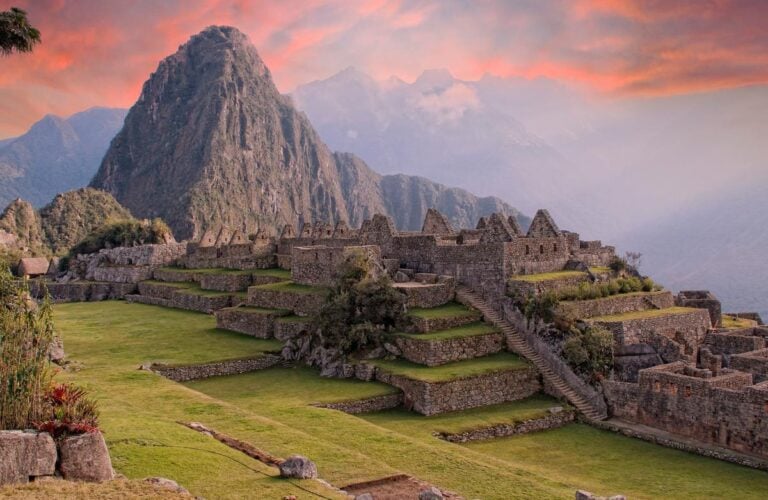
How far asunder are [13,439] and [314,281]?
80.4ft

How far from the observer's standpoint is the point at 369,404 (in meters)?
23.6

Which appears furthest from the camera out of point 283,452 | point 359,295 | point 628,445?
point 359,295

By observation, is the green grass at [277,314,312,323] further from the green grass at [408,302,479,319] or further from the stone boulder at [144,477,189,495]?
the stone boulder at [144,477,189,495]

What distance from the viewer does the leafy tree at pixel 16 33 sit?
1727 cm

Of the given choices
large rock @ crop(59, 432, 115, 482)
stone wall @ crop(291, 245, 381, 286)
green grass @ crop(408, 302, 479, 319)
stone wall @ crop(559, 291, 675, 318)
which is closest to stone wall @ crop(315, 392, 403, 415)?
green grass @ crop(408, 302, 479, 319)

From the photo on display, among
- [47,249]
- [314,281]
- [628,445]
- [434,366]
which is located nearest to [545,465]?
[628,445]

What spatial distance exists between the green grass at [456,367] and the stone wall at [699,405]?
153 inches

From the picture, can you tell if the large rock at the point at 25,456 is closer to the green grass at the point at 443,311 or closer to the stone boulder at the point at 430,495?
the stone boulder at the point at 430,495

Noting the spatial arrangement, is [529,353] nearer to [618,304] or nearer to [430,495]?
[618,304]

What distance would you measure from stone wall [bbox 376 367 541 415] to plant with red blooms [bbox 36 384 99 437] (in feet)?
40.6

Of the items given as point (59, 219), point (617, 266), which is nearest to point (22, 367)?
point (617, 266)

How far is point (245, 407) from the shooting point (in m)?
22.3

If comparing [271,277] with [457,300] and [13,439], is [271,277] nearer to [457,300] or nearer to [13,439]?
[457,300]

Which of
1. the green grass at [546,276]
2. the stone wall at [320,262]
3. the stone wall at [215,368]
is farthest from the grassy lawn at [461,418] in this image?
the stone wall at [320,262]
